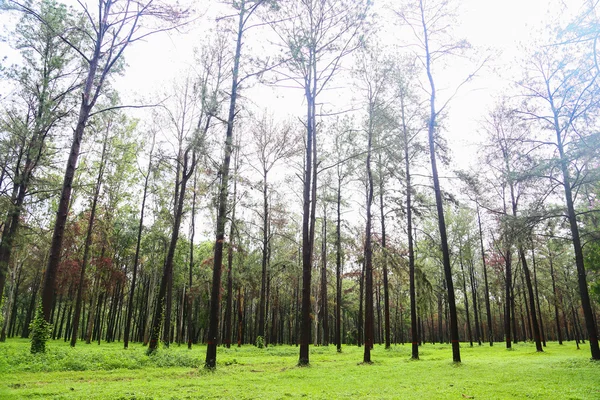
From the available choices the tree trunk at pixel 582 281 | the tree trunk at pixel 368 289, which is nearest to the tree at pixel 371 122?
the tree trunk at pixel 368 289

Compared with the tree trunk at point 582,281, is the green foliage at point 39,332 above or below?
below

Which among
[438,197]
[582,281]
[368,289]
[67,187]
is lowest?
[368,289]

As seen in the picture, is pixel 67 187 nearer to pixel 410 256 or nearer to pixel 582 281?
pixel 410 256

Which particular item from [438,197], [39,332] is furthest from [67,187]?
[438,197]

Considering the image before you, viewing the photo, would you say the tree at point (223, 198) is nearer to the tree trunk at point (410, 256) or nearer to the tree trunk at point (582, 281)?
the tree trunk at point (410, 256)

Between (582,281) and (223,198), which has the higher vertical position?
(223,198)

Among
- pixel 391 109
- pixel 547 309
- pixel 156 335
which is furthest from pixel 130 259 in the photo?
pixel 547 309

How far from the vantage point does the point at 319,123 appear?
16.1 m

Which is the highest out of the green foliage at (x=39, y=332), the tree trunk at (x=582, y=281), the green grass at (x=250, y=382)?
the tree trunk at (x=582, y=281)

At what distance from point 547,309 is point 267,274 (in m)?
41.3

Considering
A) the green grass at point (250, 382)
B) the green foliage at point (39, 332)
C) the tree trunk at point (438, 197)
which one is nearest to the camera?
the green grass at point (250, 382)

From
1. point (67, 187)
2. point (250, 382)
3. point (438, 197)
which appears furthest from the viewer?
point (438, 197)

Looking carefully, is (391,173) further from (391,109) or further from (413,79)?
(413,79)

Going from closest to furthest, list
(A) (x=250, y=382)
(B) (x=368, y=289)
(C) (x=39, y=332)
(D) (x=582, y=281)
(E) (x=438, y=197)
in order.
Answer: (A) (x=250, y=382) → (C) (x=39, y=332) → (D) (x=582, y=281) → (E) (x=438, y=197) → (B) (x=368, y=289)
